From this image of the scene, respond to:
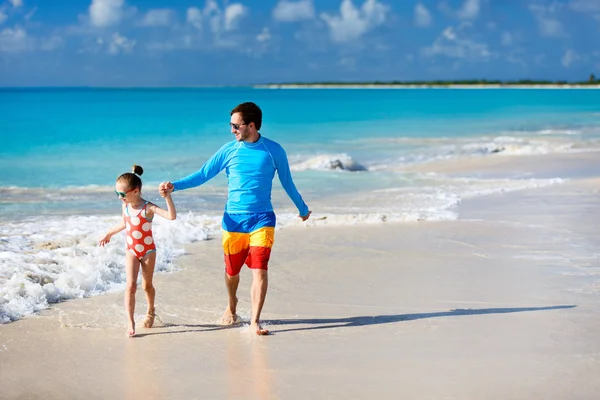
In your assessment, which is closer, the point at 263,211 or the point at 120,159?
the point at 263,211

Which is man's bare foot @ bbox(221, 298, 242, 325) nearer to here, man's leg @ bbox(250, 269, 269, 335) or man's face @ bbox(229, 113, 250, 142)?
man's leg @ bbox(250, 269, 269, 335)

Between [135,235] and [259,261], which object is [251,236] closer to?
[259,261]

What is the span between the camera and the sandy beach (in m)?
4.37

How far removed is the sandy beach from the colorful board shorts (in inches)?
20.4

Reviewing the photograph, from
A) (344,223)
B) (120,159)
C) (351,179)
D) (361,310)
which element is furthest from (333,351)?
(120,159)

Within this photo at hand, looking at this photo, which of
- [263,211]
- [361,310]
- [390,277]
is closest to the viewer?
[263,211]

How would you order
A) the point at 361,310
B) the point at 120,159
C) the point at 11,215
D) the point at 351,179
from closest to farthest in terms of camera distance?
the point at 361,310 → the point at 11,215 → the point at 351,179 → the point at 120,159

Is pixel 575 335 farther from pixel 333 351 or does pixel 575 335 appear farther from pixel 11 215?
pixel 11 215

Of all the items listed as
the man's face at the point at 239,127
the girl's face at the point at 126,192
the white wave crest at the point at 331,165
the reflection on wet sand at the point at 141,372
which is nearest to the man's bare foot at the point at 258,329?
the reflection on wet sand at the point at 141,372

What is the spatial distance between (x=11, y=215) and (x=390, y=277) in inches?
269

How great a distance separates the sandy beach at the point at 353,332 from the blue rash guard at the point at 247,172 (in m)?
0.88

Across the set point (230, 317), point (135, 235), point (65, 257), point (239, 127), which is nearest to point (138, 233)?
point (135, 235)

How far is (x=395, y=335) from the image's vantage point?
5273 mm

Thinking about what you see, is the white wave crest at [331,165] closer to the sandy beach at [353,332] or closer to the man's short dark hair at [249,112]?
the sandy beach at [353,332]
